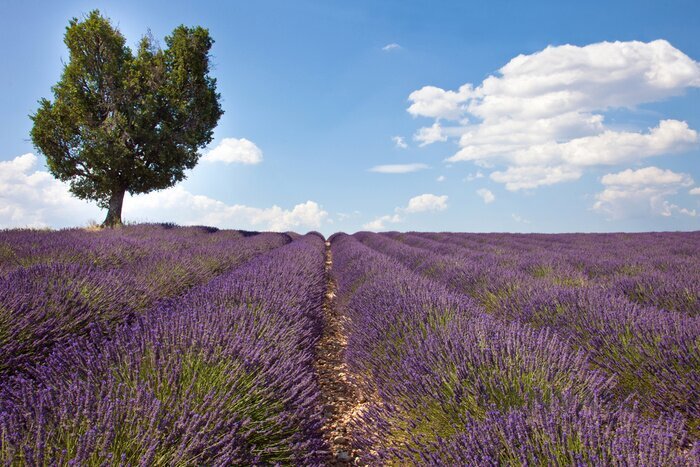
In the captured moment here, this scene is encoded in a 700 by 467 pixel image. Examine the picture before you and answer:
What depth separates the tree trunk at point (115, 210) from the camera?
617 inches

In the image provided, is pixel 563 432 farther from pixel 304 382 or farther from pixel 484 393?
pixel 304 382

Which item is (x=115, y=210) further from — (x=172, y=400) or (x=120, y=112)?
(x=172, y=400)

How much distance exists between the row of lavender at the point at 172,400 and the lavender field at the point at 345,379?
0.01 meters

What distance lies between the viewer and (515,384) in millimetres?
1897

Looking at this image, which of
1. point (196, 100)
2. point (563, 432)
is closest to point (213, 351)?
point (563, 432)

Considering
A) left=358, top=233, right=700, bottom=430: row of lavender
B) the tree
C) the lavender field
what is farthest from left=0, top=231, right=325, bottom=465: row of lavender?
the tree

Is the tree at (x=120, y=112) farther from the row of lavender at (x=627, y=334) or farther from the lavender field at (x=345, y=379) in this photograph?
the row of lavender at (x=627, y=334)

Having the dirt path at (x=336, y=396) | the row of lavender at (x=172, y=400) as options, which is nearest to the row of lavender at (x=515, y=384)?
the dirt path at (x=336, y=396)

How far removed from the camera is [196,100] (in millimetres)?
16016

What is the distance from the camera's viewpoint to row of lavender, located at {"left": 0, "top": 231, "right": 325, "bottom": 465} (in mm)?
1353

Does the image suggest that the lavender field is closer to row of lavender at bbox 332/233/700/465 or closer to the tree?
row of lavender at bbox 332/233/700/465

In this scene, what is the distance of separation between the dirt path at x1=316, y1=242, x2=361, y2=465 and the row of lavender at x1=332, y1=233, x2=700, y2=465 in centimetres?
25

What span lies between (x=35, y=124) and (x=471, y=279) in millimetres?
15564

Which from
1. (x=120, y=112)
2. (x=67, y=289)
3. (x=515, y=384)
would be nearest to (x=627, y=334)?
(x=515, y=384)
